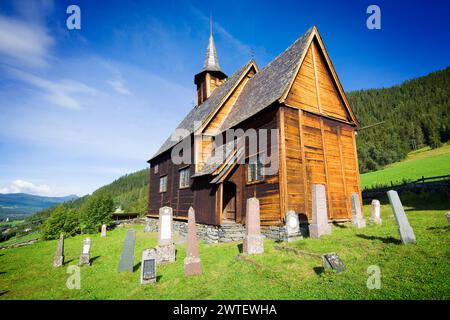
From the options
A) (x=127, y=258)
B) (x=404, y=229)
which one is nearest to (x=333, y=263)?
(x=404, y=229)

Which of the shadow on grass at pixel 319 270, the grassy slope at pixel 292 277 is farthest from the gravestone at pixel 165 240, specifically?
the shadow on grass at pixel 319 270

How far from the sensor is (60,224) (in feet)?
106

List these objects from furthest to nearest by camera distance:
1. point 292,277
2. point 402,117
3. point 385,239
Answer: point 402,117 → point 385,239 → point 292,277

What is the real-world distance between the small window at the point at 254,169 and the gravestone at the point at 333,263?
6702 mm

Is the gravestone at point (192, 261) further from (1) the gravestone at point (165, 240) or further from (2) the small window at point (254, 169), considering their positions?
(2) the small window at point (254, 169)

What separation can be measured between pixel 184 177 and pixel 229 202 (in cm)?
501

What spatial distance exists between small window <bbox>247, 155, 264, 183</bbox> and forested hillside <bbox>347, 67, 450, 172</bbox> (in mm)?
62499

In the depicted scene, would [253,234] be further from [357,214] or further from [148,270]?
[357,214]

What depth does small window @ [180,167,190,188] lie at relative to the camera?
18.5 meters

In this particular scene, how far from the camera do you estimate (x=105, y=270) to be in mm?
9773

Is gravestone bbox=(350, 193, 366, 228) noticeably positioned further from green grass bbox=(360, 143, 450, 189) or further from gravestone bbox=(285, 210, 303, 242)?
green grass bbox=(360, 143, 450, 189)

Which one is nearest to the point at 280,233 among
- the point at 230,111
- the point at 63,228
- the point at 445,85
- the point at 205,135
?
the point at 205,135

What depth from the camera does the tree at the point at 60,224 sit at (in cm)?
3209
